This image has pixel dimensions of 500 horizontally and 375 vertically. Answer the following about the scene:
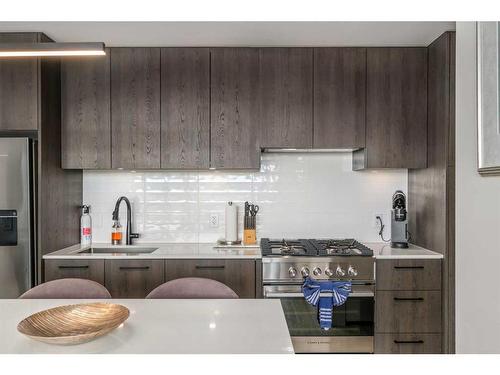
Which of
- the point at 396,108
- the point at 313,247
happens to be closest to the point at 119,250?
the point at 313,247

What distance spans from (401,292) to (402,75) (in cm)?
150

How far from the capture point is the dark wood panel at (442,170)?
8.43 ft

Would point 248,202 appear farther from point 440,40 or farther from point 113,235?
point 440,40

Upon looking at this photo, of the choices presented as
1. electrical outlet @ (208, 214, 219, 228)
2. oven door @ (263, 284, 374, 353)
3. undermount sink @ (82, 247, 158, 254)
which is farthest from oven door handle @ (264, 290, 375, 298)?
undermount sink @ (82, 247, 158, 254)

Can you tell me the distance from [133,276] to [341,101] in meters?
1.85

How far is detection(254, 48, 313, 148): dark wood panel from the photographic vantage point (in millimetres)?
2857

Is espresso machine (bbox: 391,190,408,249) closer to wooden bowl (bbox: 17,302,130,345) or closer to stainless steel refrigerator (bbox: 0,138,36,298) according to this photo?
wooden bowl (bbox: 17,302,130,345)

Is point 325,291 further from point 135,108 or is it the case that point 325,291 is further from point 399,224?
point 135,108

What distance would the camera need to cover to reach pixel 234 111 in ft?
9.35

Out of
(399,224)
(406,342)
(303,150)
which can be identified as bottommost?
(406,342)

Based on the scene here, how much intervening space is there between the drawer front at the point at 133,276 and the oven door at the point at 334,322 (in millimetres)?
717

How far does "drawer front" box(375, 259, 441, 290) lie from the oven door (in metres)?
0.11

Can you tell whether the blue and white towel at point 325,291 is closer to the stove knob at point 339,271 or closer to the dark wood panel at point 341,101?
the stove knob at point 339,271

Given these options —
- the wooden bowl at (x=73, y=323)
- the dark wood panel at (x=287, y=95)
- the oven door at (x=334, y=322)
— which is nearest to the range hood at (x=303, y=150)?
the dark wood panel at (x=287, y=95)
